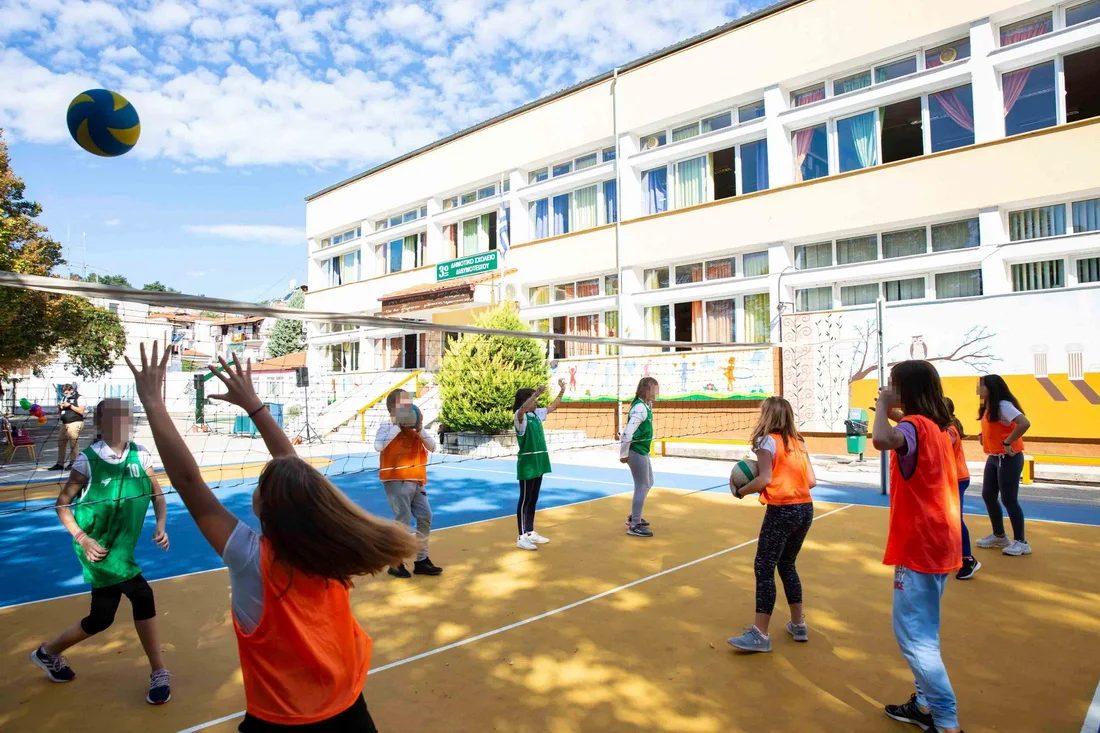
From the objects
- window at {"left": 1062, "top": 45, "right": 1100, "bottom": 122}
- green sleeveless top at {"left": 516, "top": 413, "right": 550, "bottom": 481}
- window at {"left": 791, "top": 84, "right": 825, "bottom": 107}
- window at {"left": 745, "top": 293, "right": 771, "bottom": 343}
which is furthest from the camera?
window at {"left": 745, "top": 293, "right": 771, "bottom": 343}

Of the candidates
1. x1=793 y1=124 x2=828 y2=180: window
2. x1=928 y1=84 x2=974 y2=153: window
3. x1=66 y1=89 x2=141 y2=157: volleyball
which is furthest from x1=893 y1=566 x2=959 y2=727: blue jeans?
x1=793 y1=124 x2=828 y2=180: window

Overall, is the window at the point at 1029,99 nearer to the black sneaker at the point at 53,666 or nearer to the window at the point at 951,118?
the window at the point at 951,118

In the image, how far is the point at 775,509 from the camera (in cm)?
425

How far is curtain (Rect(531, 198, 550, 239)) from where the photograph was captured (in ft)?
69.8

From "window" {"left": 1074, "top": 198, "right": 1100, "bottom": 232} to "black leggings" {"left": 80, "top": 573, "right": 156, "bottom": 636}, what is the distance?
15051 mm

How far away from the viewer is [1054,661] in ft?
13.1

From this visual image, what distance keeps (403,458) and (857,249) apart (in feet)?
40.7

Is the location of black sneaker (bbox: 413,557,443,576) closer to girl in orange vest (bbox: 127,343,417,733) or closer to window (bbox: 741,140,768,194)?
Answer: girl in orange vest (bbox: 127,343,417,733)

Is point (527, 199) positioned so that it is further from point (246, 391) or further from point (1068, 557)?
point (246, 391)

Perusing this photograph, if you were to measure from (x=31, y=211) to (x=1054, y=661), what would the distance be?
24.6 m

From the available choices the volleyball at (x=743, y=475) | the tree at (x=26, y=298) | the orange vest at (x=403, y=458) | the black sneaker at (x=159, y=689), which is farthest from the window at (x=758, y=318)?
the tree at (x=26, y=298)

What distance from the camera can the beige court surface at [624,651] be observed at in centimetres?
348

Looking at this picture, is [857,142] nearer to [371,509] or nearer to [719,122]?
[719,122]

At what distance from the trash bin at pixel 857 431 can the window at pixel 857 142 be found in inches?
222
